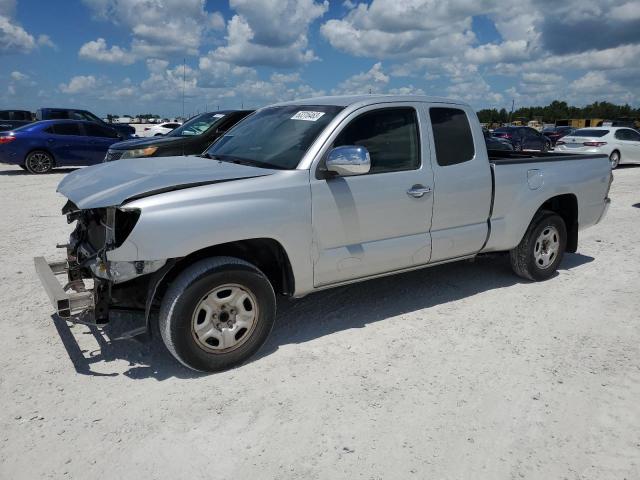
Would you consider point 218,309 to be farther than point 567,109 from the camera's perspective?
No

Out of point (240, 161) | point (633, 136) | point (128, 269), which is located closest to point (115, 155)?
point (240, 161)

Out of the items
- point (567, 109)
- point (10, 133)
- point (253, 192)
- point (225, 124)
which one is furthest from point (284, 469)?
point (567, 109)

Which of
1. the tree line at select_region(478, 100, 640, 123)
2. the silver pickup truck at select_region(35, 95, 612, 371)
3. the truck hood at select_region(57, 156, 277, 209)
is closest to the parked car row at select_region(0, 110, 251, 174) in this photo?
the truck hood at select_region(57, 156, 277, 209)

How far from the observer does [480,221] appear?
5.09m

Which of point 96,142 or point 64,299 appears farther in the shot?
point 96,142

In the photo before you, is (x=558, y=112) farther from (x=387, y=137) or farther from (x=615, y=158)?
(x=387, y=137)

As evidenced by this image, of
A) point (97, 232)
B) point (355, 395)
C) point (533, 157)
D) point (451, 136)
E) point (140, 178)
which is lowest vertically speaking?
point (355, 395)

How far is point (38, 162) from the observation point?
590 inches

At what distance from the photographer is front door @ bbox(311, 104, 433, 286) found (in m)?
4.11

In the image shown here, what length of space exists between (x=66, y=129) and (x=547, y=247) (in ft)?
44.3

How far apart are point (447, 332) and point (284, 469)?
2142 mm

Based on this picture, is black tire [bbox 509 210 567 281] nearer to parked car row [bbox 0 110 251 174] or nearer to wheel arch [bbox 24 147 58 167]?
parked car row [bbox 0 110 251 174]

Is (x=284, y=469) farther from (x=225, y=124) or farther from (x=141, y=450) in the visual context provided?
(x=225, y=124)

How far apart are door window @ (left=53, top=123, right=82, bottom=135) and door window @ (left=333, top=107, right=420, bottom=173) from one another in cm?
1298
